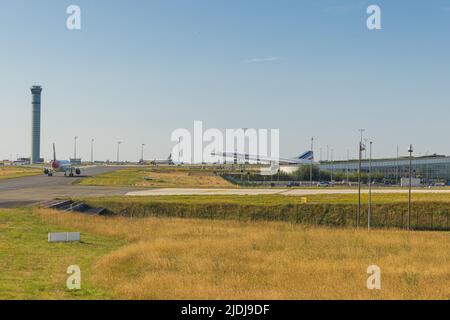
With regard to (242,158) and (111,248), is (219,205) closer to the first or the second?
(111,248)

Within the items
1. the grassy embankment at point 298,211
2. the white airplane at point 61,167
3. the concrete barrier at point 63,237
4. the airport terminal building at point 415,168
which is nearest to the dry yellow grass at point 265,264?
the concrete barrier at point 63,237

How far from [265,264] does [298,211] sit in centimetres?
3461

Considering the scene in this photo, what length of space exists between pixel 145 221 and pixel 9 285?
2965cm

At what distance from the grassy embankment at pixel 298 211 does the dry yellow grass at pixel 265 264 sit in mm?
15886

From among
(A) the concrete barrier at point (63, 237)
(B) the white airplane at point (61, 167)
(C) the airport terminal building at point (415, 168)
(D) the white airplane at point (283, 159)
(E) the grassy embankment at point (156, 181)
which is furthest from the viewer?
(D) the white airplane at point (283, 159)

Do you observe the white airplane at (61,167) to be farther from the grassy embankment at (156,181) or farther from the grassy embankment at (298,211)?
the grassy embankment at (298,211)

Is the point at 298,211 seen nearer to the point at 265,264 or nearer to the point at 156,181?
the point at 265,264

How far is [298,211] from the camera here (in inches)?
2518

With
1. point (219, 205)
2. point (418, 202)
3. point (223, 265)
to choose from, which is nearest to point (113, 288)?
point (223, 265)

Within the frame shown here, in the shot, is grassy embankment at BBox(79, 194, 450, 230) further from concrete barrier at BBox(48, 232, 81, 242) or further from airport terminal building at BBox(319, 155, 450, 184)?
airport terminal building at BBox(319, 155, 450, 184)

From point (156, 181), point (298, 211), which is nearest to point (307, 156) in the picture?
point (156, 181)

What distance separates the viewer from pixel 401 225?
61750 mm

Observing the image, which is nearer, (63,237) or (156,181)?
(63,237)

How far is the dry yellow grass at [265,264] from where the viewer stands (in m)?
23.0
